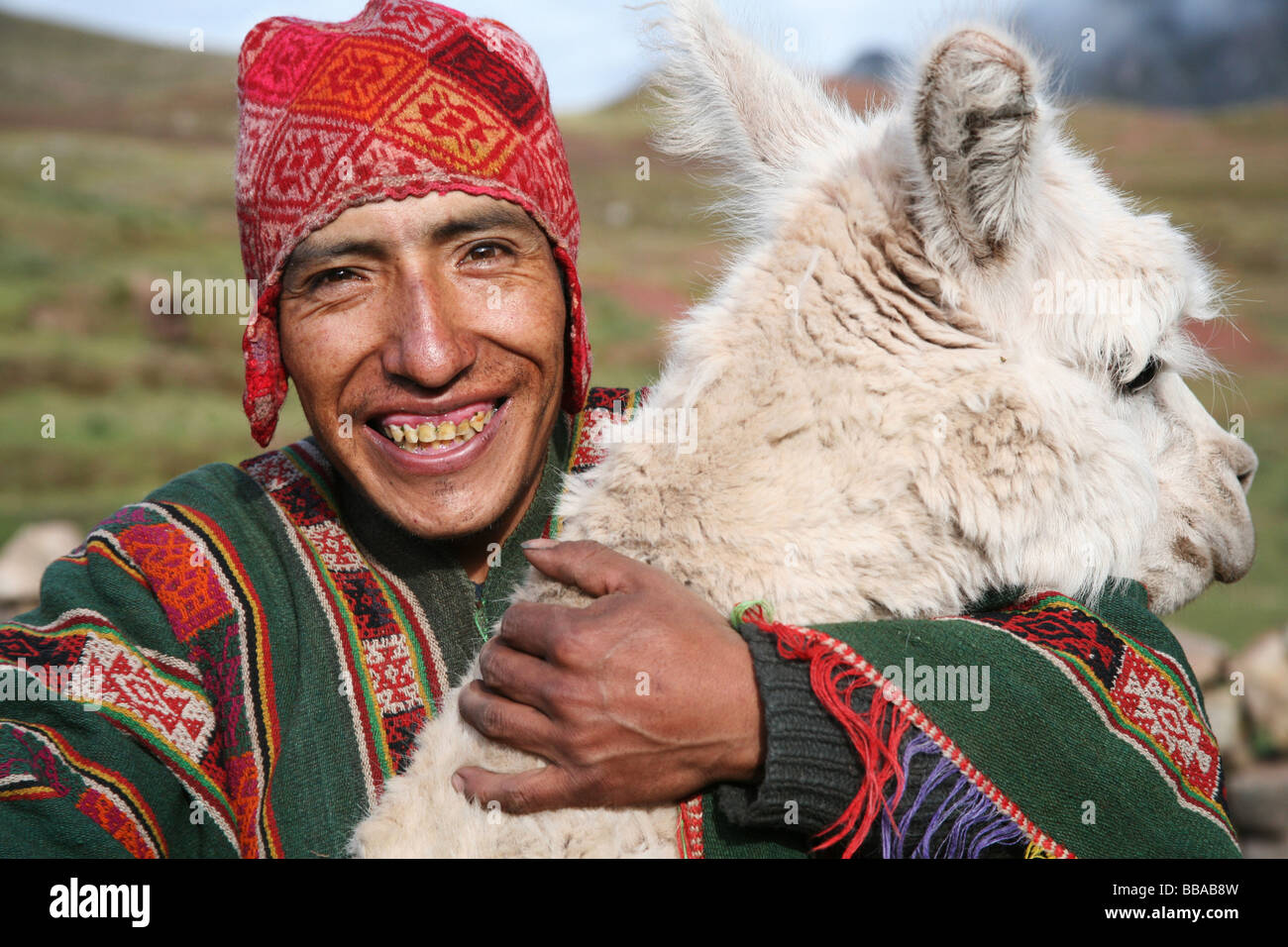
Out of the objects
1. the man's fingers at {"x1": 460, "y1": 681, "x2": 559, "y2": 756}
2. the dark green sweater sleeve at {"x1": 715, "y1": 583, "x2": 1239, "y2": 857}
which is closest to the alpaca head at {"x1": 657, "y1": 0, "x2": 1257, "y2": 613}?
the dark green sweater sleeve at {"x1": 715, "y1": 583, "x2": 1239, "y2": 857}

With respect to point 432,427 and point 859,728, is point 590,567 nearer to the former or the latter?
point 859,728

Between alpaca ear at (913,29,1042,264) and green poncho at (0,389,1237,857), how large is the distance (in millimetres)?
533

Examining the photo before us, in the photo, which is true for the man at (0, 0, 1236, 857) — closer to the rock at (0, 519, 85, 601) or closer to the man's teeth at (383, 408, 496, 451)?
the man's teeth at (383, 408, 496, 451)

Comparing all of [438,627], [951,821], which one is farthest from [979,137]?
[438,627]

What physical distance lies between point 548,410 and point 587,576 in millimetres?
693

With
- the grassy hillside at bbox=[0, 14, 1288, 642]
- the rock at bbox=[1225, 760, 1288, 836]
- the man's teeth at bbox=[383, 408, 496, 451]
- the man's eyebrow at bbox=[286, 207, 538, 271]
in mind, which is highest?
the grassy hillside at bbox=[0, 14, 1288, 642]

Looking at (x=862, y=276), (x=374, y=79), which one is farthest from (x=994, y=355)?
(x=374, y=79)

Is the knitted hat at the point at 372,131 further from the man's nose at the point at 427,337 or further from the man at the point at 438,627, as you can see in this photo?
the man's nose at the point at 427,337

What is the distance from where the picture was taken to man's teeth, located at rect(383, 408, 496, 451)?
1.87 meters

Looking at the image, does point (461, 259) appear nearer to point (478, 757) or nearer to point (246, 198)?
point (246, 198)

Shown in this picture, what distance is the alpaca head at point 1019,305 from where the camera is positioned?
1398 millimetres

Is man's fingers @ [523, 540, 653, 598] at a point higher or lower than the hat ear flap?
lower

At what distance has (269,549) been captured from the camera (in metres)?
2.04

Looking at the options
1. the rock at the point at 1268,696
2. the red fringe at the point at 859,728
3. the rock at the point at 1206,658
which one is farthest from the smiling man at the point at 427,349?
the rock at the point at 1268,696
